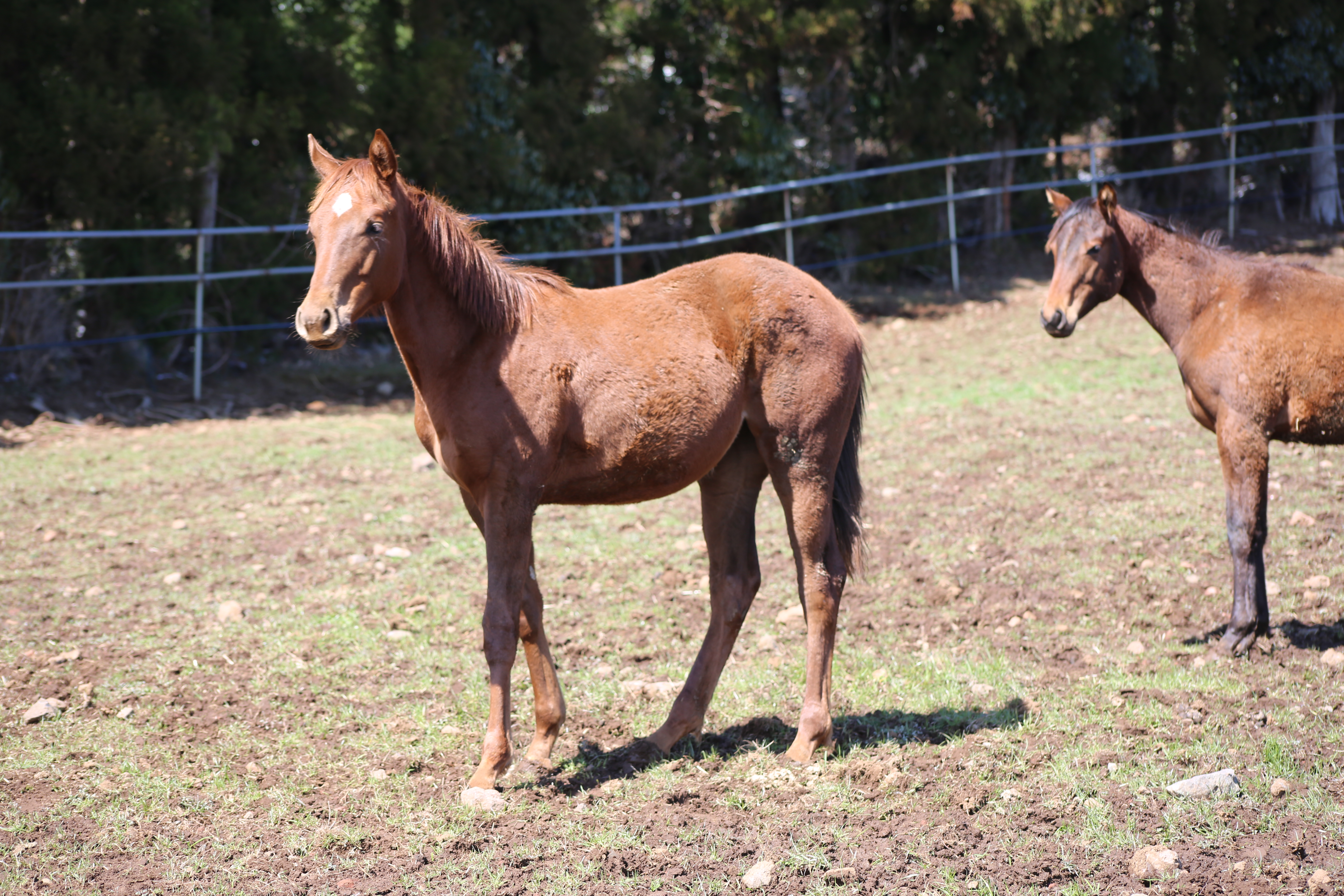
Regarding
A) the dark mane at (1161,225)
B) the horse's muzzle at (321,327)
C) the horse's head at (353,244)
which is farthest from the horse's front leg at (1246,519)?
the horse's muzzle at (321,327)

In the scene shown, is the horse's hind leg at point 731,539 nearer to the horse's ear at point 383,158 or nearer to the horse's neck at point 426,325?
the horse's neck at point 426,325

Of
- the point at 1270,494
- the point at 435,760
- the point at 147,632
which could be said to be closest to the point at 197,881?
the point at 435,760

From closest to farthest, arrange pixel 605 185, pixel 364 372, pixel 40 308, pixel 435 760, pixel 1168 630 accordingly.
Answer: pixel 435 760 → pixel 1168 630 → pixel 40 308 → pixel 364 372 → pixel 605 185

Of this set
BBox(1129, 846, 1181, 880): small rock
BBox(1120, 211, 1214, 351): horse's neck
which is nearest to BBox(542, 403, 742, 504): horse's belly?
BBox(1129, 846, 1181, 880): small rock

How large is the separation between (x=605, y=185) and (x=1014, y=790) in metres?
12.0

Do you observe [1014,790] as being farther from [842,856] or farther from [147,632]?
[147,632]

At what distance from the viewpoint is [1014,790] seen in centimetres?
364

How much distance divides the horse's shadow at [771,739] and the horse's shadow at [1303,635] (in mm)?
1174

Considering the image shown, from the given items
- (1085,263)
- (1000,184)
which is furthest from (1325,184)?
(1085,263)

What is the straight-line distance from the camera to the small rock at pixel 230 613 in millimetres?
5551

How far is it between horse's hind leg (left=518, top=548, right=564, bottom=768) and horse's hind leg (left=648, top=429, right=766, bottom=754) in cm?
54

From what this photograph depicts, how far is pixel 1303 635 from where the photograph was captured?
4.94 metres

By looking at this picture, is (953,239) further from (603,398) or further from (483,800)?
(483,800)

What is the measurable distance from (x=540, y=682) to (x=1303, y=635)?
3.51 meters
